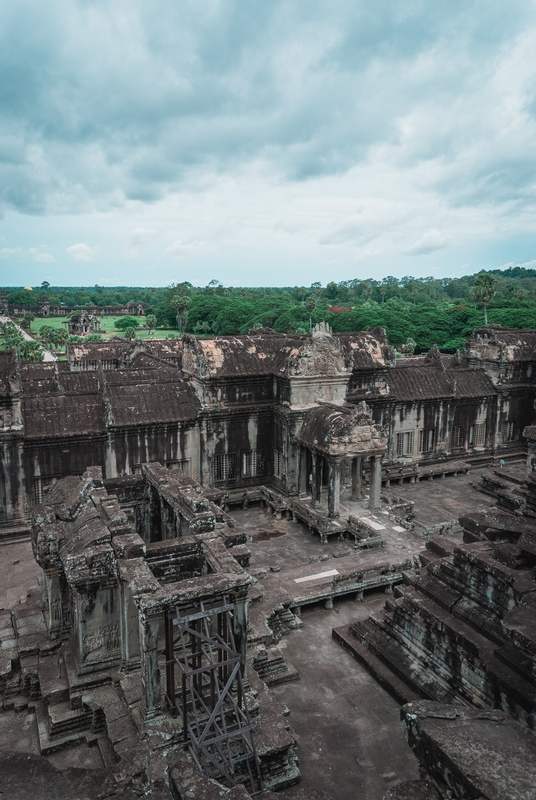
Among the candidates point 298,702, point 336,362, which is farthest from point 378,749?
point 336,362

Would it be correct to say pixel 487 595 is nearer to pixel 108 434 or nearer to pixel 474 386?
pixel 108 434

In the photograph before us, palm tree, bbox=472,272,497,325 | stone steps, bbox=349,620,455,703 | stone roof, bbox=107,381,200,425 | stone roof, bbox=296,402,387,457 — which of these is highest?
palm tree, bbox=472,272,497,325

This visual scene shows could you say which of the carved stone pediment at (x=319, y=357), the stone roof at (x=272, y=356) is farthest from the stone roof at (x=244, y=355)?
the carved stone pediment at (x=319, y=357)

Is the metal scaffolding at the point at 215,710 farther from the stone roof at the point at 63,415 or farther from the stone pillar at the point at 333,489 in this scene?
the stone roof at the point at 63,415

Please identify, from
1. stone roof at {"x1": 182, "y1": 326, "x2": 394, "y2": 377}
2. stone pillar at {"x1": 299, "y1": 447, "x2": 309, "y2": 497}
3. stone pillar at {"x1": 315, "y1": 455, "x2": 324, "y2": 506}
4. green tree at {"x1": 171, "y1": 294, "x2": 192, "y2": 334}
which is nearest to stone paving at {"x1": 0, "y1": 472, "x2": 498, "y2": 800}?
stone pillar at {"x1": 315, "y1": 455, "x2": 324, "y2": 506}

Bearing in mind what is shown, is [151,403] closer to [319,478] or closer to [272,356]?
[272,356]

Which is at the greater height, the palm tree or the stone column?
the palm tree

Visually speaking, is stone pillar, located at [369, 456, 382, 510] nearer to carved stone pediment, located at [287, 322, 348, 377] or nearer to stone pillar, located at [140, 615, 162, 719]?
carved stone pediment, located at [287, 322, 348, 377]

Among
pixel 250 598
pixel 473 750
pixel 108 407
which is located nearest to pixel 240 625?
pixel 473 750
